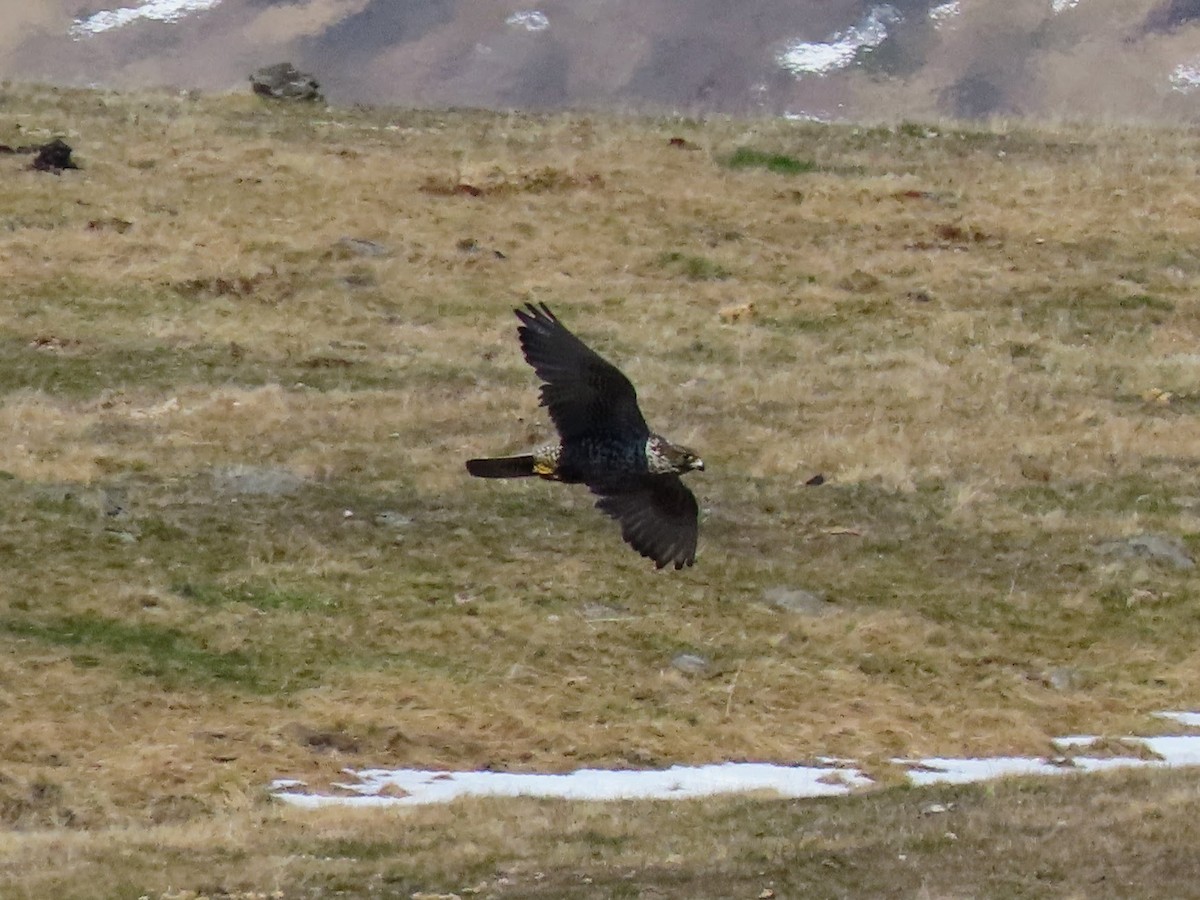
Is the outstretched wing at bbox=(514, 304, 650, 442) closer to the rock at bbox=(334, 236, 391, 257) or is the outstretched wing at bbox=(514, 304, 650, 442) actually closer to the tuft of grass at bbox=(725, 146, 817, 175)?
the rock at bbox=(334, 236, 391, 257)

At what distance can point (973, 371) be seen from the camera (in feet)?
90.0

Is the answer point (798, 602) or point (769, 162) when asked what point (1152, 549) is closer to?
point (798, 602)

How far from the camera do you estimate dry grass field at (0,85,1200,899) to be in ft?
43.1

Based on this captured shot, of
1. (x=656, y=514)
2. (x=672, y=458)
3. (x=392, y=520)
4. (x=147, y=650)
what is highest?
(x=672, y=458)

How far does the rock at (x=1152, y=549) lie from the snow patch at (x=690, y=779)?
460 cm

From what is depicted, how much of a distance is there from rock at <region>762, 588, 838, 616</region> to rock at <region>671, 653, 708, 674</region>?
1.51 m

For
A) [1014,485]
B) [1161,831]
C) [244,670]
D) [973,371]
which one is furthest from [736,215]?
[1161,831]

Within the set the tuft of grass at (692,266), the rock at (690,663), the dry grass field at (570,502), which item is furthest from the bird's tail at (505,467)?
the tuft of grass at (692,266)

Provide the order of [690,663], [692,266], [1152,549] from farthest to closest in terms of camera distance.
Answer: [692,266] < [1152,549] < [690,663]

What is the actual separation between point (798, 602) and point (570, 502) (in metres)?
2.94

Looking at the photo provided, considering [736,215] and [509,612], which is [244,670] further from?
[736,215]

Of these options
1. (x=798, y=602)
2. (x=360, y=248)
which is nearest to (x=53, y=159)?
(x=360, y=248)

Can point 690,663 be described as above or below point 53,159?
below

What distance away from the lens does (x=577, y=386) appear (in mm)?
12070
